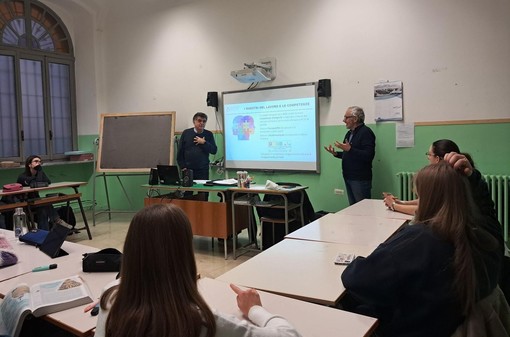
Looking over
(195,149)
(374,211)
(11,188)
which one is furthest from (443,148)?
(11,188)

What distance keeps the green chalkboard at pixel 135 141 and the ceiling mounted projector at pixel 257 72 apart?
1.37m

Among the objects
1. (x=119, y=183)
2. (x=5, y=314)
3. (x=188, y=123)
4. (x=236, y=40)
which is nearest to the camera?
(x=5, y=314)

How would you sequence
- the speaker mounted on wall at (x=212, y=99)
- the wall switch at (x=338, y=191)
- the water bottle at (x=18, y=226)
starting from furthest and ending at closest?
the speaker mounted on wall at (x=212, y=99), the wall switch at (x=338, y=191), the water bottle at (x=18, y=226)

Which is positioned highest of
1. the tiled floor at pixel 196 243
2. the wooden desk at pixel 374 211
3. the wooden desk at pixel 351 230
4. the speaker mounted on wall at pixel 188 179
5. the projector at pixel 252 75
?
the projector at pixel 252 75

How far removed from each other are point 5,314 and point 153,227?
1013mm

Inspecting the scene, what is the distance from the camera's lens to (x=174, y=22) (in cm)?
679

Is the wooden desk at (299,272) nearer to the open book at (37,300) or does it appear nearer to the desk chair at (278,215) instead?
the open book at (37,300)

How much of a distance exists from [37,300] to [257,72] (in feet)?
14.5

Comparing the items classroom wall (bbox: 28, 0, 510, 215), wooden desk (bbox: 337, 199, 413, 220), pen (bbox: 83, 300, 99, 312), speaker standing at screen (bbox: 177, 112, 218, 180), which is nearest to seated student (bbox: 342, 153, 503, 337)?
pen (bbox: 83, 300, 99, 312)

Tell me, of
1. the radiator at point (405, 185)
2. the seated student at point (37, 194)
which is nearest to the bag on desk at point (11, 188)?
the seated student at point (37, 194)

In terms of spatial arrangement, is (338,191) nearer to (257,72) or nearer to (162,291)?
(257,72)

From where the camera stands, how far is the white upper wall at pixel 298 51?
4.59 meters

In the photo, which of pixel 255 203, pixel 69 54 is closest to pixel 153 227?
pixel 255 203

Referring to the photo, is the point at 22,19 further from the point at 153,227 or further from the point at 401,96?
the point at 153,227
